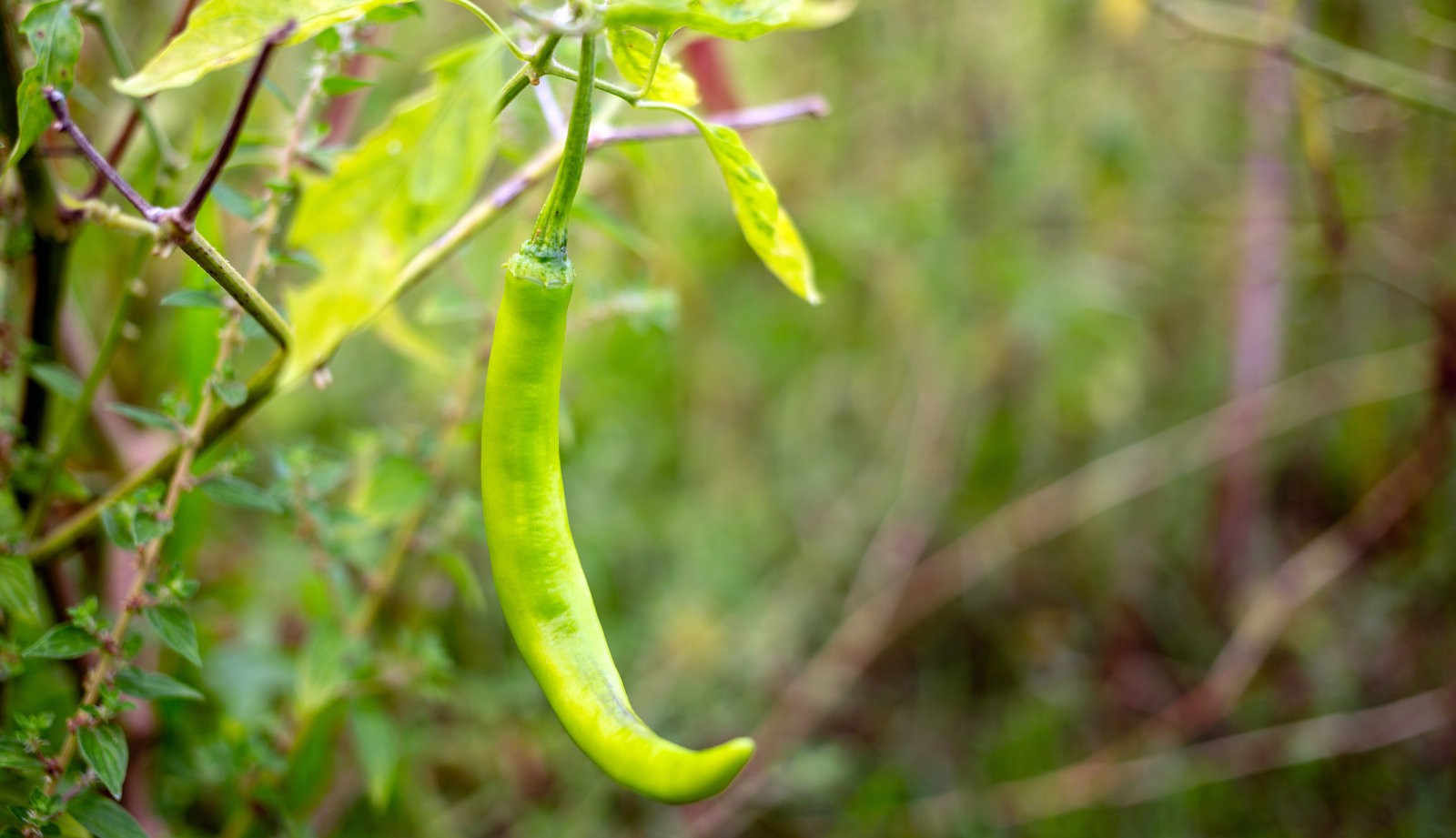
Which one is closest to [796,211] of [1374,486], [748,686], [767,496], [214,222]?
[767,496]

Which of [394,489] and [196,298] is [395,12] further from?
[394,489]

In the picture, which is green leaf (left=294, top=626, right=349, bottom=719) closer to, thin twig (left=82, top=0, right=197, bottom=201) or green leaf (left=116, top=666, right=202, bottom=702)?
green leaf (left=116, top=666, right=202, bottom=702)

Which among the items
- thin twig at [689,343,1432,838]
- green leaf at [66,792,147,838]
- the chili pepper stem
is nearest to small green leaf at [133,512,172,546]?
green leaf at [66,792,147,838]

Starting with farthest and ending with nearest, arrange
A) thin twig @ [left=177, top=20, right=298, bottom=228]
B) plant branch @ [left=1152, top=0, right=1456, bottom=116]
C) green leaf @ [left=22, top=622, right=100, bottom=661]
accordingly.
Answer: plant branch @ [left=1152, top=0, right=1456, bottom=116] < green leaf @ [left=22, top=622, right=100, bottom=661] < thin twig @ [left=177, top=20, right=298, bottom=228]

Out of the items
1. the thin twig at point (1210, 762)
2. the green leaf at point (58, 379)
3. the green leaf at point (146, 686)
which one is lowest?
the thin twig at point (1210, 762)

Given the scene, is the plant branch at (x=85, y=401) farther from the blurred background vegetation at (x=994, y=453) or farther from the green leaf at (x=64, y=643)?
the blurred background vegetation at (x=994, y=453)

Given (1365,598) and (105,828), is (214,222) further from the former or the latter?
(1365,598)

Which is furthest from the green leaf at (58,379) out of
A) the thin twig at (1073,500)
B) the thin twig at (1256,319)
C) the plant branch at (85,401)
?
the thin twig at (1256,319)
